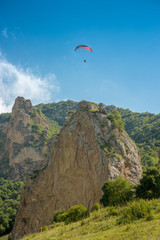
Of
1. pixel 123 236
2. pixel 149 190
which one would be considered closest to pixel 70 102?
pixel 149 190

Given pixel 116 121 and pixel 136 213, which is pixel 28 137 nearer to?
pixel 116 121

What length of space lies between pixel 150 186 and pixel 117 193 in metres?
4.26

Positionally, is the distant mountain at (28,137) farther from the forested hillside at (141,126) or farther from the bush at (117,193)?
the bush at (117,193)

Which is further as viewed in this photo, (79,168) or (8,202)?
(8,202)

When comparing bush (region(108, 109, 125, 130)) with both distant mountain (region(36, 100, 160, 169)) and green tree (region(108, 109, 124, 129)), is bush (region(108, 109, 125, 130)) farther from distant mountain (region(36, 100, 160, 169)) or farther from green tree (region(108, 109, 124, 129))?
distant mountain (region(36, 100, 160, 169))

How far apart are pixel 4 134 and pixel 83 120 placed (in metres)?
78.8

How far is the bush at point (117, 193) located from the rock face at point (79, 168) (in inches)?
188

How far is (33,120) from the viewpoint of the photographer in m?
105

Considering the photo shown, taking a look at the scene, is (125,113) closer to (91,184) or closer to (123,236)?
(91,184)

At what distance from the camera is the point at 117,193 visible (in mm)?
24828

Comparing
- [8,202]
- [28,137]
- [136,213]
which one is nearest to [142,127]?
[28,137]

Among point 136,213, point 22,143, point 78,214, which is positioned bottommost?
point 78,214

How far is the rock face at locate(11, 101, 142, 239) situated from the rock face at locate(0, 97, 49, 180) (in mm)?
40577

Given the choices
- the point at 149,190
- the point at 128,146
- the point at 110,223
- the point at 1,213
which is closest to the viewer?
the point at 110,223
